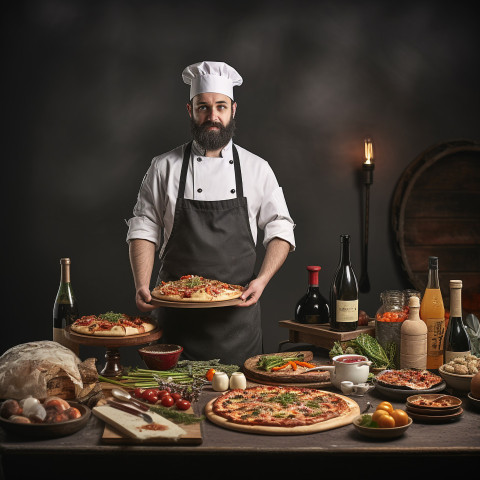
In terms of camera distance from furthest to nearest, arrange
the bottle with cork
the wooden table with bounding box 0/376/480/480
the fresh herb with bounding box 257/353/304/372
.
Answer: the fresh herb with bounding box 257/353/304/372, the bottle with cork, the wooden table with bounding box 0/376/480/480

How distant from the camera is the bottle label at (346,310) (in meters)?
2.87

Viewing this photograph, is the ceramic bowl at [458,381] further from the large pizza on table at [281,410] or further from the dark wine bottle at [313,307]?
the dark wine bottle at [313,307]

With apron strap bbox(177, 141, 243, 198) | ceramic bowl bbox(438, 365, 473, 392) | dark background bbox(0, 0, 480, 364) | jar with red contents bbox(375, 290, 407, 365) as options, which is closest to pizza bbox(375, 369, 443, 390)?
ceramic bowl bbox(438, 365, 473, 392)

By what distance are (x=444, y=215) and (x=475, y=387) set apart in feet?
10.5

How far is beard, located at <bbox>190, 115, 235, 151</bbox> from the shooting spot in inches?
138

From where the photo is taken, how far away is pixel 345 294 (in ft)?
9.43

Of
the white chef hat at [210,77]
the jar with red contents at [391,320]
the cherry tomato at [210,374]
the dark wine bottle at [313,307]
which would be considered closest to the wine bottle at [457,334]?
the jar with red contents at [391,320]

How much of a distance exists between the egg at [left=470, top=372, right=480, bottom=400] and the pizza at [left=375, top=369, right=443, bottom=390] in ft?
0.47

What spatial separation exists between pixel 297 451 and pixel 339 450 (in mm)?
119

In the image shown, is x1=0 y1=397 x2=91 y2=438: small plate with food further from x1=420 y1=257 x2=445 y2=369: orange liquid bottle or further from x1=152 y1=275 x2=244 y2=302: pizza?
x1=420 y1=257 x2=445 y2=369: orange liquid bottle

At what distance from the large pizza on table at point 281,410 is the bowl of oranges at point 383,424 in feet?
0.31

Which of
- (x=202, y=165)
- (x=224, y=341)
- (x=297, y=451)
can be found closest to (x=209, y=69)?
(x=202, y=165)

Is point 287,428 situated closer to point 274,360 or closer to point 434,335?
point 274,360

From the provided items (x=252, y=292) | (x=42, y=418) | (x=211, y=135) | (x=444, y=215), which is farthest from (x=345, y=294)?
(x=444, y=215)
